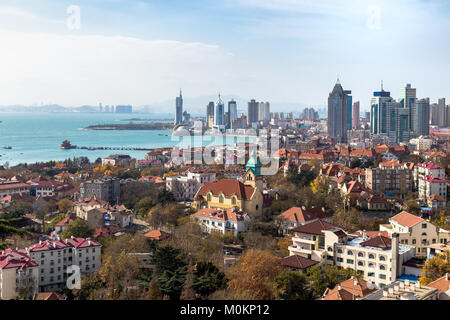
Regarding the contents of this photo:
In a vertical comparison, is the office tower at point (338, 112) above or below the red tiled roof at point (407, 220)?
above

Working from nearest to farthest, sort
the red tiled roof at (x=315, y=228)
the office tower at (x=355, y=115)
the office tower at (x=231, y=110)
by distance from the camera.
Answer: the red tiled roof at (x=315, y=228) → the office tower at (x=355, y=115) → the office tower at (x=231, y=110)

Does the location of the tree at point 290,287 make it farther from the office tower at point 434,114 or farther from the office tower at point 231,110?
the office tower at point 231,110

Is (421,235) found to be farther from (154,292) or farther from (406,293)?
(154,292)

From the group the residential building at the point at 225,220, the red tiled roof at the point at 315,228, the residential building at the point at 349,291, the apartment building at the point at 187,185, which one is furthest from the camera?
the apartment building at the point at 187,185

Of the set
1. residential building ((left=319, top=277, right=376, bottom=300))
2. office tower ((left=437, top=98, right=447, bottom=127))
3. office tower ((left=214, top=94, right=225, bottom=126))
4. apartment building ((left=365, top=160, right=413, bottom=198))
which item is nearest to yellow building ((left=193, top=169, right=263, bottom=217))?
apartment building ((left=365, top=160, right=413, bottom=198))

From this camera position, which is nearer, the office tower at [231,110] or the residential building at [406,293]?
the residential building at [406,293]

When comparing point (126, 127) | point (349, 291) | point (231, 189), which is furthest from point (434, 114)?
point (349, 291)

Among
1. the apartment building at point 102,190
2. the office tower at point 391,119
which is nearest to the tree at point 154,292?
the apartment building at point 102,190

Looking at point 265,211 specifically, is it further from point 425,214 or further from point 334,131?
point 334,131
